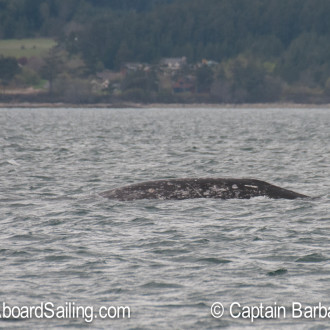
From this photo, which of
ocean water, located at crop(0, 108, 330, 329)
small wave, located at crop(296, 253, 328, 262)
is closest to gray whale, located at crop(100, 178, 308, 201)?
ocean water, located at crop(0, 108, 330, 329)

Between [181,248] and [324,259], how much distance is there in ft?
9.59

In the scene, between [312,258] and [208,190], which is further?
[208,190]

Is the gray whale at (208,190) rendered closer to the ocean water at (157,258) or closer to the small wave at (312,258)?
the ocean water at (157,258)

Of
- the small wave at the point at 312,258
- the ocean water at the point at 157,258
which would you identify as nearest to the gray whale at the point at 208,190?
the ocean water at the point at 157,258

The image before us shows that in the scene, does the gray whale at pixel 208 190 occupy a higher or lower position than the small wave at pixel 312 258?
higher

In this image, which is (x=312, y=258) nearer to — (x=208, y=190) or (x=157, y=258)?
(x=157, y=258)

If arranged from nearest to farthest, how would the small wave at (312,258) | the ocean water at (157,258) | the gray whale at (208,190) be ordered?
the ocean water at (157,258), the small wave at (312,258), the gray whale at (208,190)

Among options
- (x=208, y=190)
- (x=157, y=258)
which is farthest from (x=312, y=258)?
(x=208, y=190)

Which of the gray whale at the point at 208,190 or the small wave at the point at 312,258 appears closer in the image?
the small wave at the point at 312,258

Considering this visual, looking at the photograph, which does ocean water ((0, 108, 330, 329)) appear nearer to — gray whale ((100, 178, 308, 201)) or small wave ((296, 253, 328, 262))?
small wave ((296, 253, 328, 262))

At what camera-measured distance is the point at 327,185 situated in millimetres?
26109

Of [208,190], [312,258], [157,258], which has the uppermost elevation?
[208,190]

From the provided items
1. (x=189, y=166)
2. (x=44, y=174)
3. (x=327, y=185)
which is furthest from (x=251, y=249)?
(x=189, y=166)

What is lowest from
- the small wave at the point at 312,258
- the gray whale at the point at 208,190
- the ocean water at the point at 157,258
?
the ocean water at the point at 157,258
